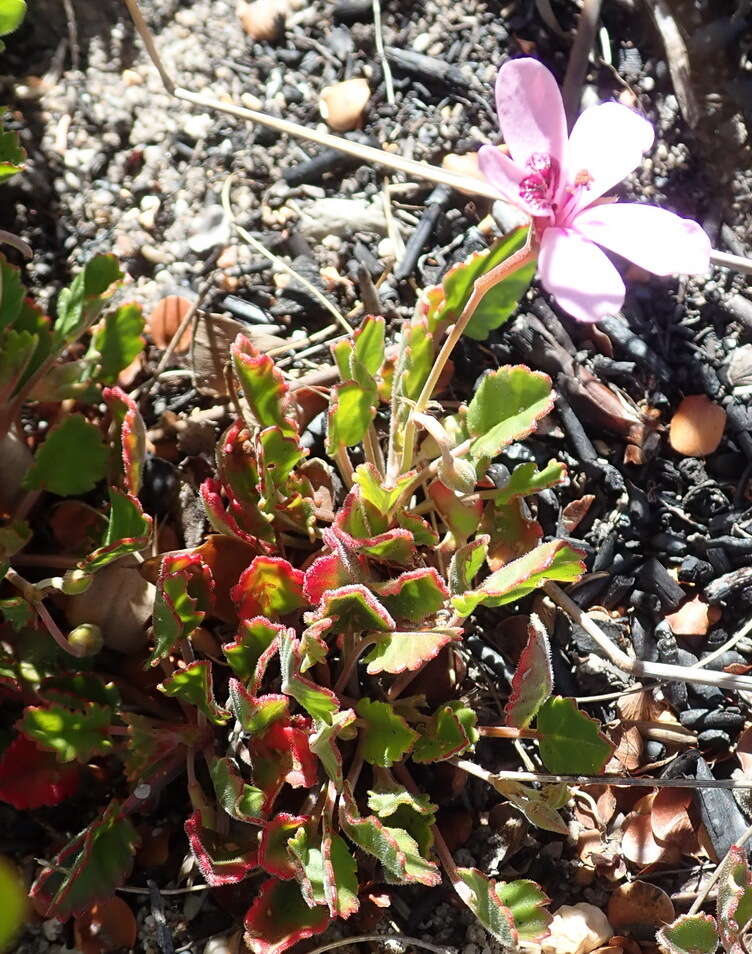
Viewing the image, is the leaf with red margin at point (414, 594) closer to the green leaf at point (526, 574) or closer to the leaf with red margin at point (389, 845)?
the green leaf at point (526, 574)

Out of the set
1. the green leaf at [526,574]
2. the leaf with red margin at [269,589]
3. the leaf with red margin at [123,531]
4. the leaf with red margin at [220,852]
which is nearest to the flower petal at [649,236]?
the green leaf at [526,574]

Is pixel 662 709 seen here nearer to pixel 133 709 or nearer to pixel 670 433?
pixel 670 433

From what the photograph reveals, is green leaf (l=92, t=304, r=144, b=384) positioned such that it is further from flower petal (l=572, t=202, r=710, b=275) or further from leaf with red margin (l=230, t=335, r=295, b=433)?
flower petal (l=572, t=202, r=710, b=275)

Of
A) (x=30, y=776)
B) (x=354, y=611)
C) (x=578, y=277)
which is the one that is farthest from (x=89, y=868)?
(x=578, y=277)

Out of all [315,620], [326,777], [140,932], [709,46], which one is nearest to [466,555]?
[315,620]

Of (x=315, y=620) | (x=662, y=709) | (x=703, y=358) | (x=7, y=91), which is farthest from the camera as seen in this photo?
(x=7, y=91)

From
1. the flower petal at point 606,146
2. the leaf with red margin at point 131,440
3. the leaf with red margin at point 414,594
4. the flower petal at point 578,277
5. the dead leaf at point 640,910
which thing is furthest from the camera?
the dead leaf at point 640,910

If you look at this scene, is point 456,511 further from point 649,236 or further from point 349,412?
point 649,236
